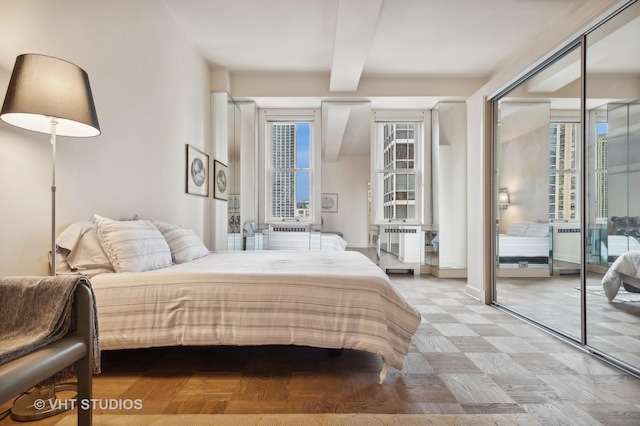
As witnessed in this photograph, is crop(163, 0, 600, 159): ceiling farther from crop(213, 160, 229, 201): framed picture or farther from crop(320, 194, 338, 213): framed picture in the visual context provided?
crop(320, 194, 338, 213): framed picture

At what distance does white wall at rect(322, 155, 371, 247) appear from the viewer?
8531 millimetres

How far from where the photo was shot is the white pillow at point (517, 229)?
3.29 m

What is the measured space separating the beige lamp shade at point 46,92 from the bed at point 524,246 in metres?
3.47

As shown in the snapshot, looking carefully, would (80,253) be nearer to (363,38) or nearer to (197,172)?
(197,172)

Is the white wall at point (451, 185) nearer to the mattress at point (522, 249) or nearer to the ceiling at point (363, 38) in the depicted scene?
the ceiling at point (363, 38)

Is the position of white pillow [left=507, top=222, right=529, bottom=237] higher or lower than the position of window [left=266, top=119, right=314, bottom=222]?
lower

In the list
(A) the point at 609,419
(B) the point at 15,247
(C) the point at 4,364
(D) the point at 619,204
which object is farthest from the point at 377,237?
(C) the point at 4,364

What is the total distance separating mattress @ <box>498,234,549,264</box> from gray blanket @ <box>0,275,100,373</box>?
3373 millimetres

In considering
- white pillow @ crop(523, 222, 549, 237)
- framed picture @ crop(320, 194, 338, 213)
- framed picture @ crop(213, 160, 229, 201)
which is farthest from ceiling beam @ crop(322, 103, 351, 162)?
white pillow @ crop(523, 222, 549, 237)

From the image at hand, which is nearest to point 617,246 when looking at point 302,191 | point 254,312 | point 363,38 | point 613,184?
point 613,184

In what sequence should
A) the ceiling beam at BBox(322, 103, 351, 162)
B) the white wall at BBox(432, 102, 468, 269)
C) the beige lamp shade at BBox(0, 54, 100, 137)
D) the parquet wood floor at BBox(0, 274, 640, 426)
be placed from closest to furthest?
the beige lamp shade at BBox(0, 54, 100, 137), the parquet wood floor at BBox(0, 274, 640, 426), the ceiling beam at BBox(322, 103, 351, 162), the white wall at BBox(432, 102, 468, 269)

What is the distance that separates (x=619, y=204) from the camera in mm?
2117

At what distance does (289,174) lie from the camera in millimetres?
5555

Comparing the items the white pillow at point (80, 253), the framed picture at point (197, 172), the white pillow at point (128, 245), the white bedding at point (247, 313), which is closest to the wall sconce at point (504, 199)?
the white bedding at point (247, 313)
